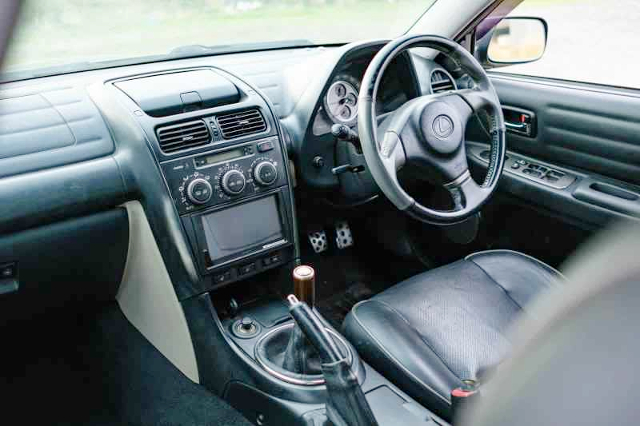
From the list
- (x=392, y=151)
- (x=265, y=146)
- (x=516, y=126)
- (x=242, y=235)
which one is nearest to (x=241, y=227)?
(x=242, y=235)

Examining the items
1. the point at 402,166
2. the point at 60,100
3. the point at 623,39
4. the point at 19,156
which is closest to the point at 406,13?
the point at 623,39

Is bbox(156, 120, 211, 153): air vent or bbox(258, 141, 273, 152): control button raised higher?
bbox(156, 120, 211, 153): air vent

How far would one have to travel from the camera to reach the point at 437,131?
1.88 meters

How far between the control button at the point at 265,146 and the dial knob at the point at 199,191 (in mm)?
216

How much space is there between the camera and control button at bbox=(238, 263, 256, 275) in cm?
200

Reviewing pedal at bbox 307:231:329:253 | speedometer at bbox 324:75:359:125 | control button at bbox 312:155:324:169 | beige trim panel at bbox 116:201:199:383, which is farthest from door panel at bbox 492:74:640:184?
beige trim panel at bbox 116:201:199:383

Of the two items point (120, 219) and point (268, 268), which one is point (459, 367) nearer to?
point (268, 268)

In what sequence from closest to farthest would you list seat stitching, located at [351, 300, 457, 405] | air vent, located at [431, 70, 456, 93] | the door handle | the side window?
seat stitching, located at [351, 300, 457, 405]
air vent, located at [431, 70, 456, 93]
the side window
the door handle

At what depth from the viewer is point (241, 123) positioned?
6.48 ft

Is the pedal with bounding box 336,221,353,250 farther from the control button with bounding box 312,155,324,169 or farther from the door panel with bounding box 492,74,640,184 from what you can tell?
the door panel with bounding box 492,74,640,184

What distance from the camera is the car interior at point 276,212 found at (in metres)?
1.74

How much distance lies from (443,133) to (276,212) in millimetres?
586

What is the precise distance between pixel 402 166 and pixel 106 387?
4.31ft

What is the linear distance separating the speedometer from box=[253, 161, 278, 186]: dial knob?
1.04 feet
